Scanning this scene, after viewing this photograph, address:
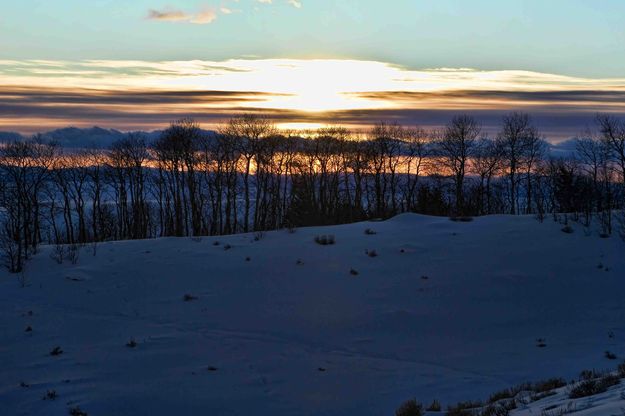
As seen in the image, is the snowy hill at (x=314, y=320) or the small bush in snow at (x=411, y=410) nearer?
the small bush in snow at (x=411, y=410)

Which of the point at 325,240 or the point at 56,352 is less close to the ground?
the point at 325,240

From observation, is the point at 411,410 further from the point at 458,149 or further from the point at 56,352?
the point at 458,149

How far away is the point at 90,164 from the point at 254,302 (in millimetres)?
86362

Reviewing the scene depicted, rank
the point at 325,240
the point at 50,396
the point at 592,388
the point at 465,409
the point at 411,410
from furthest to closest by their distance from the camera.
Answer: the point at 325,240, the point at 50,396, the point at 411,410, the point at 465,409, the point at 592,388

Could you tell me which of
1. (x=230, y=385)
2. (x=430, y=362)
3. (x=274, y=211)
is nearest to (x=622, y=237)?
(x=430, y=362)

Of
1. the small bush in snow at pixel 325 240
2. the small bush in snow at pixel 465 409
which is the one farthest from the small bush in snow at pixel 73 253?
the small bush in snow at pixel 465 409

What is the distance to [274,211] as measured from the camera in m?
78.6

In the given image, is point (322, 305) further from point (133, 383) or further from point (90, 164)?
point (90, 164)

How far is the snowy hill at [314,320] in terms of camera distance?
12023 mm

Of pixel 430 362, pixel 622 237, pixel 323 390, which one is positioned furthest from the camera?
pixel 622 237

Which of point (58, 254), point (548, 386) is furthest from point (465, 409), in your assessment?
point (58, 254)

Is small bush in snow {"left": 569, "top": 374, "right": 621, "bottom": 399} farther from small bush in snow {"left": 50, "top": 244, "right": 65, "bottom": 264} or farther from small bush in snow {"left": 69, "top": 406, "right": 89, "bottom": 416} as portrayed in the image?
small bush in snow {"left": 50, "top": 244, "right": 65, "bottom": 264}

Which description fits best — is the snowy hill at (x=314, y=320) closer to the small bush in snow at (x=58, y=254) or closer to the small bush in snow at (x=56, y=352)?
the small bush in snow at (x=56, y=352)

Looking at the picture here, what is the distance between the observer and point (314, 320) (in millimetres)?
16219
